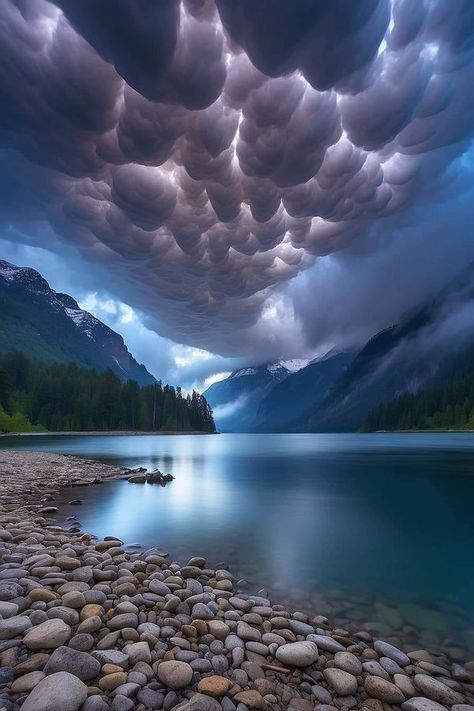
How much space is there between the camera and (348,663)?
604cm

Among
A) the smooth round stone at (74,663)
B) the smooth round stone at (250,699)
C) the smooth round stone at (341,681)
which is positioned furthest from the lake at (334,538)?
the smooth round stone at (74,663)

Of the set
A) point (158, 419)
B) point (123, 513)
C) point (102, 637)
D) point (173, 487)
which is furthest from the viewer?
point (158, 419)

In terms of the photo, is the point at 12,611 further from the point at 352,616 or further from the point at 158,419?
the point at 158,419

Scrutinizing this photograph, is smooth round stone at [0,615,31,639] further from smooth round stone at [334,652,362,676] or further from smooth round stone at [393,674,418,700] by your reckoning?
smooth round stone at [393,674,418,700]

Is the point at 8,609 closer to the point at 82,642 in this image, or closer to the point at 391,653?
the point at 82,642

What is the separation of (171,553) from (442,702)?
9189 millimetres

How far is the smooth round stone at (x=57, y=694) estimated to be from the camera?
4.09 m

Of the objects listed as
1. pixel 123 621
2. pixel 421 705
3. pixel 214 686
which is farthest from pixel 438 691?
pixel 123 621

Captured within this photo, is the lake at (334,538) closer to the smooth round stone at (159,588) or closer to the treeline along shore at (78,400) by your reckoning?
the smooth round stone at (159,588)

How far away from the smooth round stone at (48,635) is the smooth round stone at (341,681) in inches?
161

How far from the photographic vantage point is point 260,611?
786 cm

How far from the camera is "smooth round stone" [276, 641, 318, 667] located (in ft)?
19.5

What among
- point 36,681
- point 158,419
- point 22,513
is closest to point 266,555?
point 36,681

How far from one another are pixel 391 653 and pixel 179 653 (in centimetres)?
392
